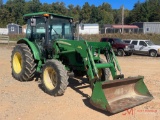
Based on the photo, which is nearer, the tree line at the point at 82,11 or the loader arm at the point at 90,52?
the loader arm at the point at 90,52

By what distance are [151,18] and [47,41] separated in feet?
215

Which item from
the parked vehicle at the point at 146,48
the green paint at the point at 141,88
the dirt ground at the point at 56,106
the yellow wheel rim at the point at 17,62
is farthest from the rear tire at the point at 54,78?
the parked vehicle at the point at 146,48

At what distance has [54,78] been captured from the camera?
23.3ft

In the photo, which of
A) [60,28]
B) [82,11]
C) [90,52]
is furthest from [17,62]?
[82,11]

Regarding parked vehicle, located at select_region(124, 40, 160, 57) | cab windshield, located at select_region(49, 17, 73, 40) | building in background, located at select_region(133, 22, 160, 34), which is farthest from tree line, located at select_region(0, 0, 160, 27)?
cab windshield, located at select_region(49, 17, 73, 40)

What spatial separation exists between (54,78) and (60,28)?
199 centimetres

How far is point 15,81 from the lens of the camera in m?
8.65

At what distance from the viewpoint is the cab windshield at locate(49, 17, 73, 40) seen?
798 cm

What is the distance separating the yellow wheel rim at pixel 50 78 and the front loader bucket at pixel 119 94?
168cm

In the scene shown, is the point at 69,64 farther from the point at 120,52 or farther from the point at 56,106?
the point at 120,52

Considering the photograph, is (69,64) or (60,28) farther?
(60,28)

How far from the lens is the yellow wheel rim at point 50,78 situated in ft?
23.2

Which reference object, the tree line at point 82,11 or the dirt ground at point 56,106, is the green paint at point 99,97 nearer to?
the dirt ground at point 56,106

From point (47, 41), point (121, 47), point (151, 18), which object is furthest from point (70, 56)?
point (151, 18)
